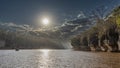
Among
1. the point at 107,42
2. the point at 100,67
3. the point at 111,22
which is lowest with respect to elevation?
the point at 100,67

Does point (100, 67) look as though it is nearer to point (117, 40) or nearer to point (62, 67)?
point (62, 67)

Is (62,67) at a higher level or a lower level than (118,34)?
lower

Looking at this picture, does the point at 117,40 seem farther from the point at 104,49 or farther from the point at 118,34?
the point at 104,49

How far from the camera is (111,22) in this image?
181 meters

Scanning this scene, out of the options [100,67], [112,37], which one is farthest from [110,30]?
[100,67]

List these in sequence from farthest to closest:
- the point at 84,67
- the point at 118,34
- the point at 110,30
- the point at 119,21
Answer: the point at 110,30, the point at 118,34, the point at 119,21, the point at 84,67

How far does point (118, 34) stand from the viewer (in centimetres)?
16450

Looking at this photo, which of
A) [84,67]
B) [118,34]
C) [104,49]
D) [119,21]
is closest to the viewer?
[84,67]

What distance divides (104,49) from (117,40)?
2638cm

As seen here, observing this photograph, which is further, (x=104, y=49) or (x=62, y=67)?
(x=104, y=49)

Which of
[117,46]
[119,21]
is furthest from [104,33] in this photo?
[119,21]

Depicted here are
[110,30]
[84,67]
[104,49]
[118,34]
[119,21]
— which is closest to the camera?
[84,67]

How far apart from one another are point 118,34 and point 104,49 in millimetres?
31146

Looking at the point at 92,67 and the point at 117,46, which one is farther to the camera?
the point at 117,46
